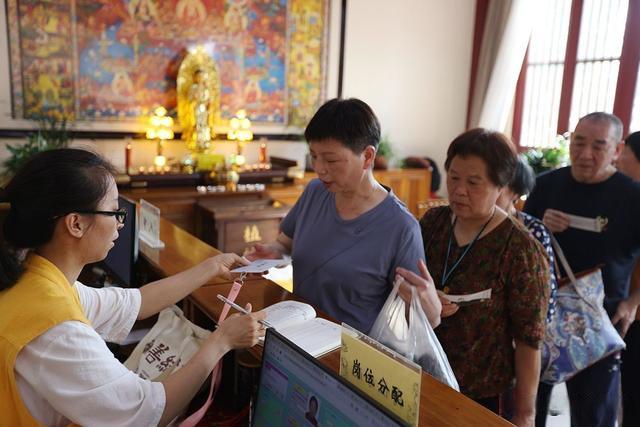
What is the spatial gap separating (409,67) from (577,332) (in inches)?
194

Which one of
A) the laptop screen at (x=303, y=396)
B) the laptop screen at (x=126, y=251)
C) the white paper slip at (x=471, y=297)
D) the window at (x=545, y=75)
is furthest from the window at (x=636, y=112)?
the laptop screen at (x=303, y=396)

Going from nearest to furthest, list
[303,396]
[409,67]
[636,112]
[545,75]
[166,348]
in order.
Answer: [303,396] → [166,348] → [636,112] → [545,75] → [409,67]

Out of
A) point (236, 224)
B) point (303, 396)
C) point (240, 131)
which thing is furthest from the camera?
point (240, 131)

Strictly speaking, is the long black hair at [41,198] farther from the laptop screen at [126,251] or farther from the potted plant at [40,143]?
the potted plant at [40,143]

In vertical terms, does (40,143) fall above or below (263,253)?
above

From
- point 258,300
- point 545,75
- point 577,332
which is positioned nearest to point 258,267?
point 258,300

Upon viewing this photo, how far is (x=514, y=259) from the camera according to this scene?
4.88 feet

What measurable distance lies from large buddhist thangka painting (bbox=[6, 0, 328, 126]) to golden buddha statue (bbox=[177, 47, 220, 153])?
12 centimetres

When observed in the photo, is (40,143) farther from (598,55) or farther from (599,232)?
(598,55)

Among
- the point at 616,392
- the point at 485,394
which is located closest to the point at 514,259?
the point at 485,394

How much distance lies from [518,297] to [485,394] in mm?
312

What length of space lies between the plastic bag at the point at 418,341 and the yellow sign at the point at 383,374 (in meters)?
0.34

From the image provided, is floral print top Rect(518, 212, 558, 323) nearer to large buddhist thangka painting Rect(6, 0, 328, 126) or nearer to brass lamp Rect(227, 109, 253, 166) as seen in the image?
brass lamp Rect(227, 109, 253, 166)

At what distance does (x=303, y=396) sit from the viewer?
87 cm
